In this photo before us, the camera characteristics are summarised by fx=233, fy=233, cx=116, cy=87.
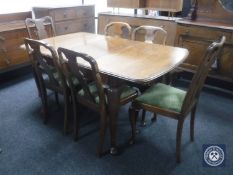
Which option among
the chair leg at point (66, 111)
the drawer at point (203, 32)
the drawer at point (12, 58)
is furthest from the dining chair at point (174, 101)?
the drawer at point (12, 58)

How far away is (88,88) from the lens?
1.70 meters

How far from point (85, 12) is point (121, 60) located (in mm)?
2323

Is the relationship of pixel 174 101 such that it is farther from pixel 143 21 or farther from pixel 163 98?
pixel 143 21

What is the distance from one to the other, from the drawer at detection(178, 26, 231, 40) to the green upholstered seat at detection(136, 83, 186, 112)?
1.10m

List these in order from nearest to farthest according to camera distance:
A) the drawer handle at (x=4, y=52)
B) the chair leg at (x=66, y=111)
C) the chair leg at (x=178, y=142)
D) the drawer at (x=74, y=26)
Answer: the chair leg at (x=178, y=142) → the chair leg at (x=66, y=111) → the drawer handle at (x=4, y=52) → the drawer at (x=74, y=26)

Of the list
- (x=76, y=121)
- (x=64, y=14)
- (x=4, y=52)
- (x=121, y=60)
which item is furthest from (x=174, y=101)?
(x=64, y=14)

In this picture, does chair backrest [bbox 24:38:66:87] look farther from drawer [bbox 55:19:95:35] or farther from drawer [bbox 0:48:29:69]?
drawer [bbox 55:19:95:35]

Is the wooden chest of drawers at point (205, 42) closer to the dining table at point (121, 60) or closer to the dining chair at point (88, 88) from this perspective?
the dining table at point (121, 60)

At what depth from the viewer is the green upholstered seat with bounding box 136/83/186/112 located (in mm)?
1690

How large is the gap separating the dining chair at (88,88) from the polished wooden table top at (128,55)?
0.11 metres

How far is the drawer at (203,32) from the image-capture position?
2.53 metres

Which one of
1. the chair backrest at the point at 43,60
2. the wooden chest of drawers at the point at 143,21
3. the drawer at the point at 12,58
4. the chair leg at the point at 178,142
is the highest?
the wooden chest of drawers at the point at 143,21

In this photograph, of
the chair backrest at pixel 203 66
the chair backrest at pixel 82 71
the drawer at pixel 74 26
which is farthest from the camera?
the drawer at pixel 74 26

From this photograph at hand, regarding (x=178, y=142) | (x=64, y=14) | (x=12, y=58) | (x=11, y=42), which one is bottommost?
(x=178, y=142)
